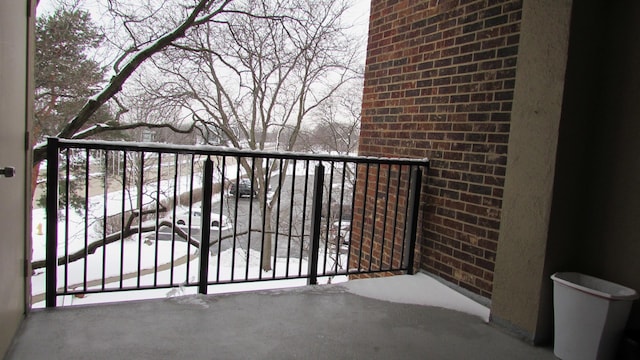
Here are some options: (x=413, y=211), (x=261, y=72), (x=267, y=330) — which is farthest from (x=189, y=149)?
(x=261, y=72)

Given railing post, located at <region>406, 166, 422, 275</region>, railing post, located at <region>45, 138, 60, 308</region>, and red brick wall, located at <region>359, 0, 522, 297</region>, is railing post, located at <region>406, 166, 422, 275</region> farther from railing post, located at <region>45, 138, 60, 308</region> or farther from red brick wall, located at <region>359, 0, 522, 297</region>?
railing post, located at <region>45, 138, 60, 308</region>

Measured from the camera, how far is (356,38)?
10750mm

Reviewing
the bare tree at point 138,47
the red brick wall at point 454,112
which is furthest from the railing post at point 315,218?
the bare tree at point 138,47

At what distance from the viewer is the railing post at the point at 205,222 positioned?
7.50 ft

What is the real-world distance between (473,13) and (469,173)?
1.06m

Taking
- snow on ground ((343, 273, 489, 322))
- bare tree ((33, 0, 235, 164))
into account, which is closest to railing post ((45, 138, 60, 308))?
snow on ground ((343, 273, 489, 322))

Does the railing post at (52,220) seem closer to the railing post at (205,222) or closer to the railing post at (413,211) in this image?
the railing post at (205,222)

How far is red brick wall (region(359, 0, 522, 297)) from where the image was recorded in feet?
7.72

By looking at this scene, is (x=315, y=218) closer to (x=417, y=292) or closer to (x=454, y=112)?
(x=417, y=292)

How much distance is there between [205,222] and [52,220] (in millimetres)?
775

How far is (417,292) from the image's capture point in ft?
8.52

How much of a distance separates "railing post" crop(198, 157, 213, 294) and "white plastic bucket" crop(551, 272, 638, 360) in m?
1.89

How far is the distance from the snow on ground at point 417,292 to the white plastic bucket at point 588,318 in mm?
464

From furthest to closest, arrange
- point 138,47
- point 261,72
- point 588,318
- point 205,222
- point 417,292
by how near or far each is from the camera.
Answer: point 261,72
point 138,47
point 417,292
point 205,222
point 588,318
